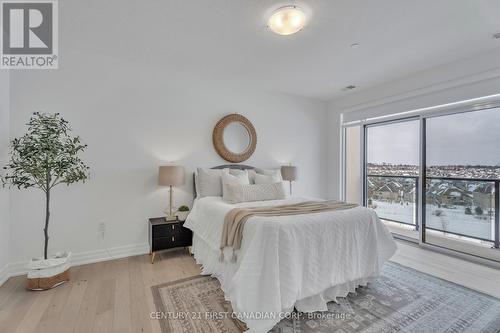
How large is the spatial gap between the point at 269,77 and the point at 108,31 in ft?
7.21

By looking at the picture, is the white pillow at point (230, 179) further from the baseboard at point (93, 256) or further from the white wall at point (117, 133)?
the baseboard at point (93, 256)

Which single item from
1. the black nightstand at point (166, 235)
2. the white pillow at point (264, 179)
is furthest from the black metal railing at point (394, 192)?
the black nightstand at point (166, 235)

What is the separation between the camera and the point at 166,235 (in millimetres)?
Result: 2963

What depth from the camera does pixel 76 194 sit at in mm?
2854

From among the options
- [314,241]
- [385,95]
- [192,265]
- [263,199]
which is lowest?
[192,265]

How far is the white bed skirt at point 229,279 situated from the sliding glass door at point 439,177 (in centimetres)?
197

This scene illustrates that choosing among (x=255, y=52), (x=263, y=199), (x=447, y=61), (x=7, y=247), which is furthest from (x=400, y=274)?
(x=7, y=247)

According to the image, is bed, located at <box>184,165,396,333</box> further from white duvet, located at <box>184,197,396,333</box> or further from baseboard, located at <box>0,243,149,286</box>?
baseboard, located at <box>0,243,149,286</box>

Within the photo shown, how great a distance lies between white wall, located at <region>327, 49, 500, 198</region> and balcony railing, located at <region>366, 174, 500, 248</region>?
0.93 metres

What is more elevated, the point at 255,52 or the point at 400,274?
Answer: the point at 255,52

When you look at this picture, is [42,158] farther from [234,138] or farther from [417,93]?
[417,93]

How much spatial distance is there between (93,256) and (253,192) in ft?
7.25

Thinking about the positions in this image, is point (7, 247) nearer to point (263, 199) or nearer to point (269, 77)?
point (263, 199)

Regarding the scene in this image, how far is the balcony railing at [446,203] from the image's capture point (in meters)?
3.06
